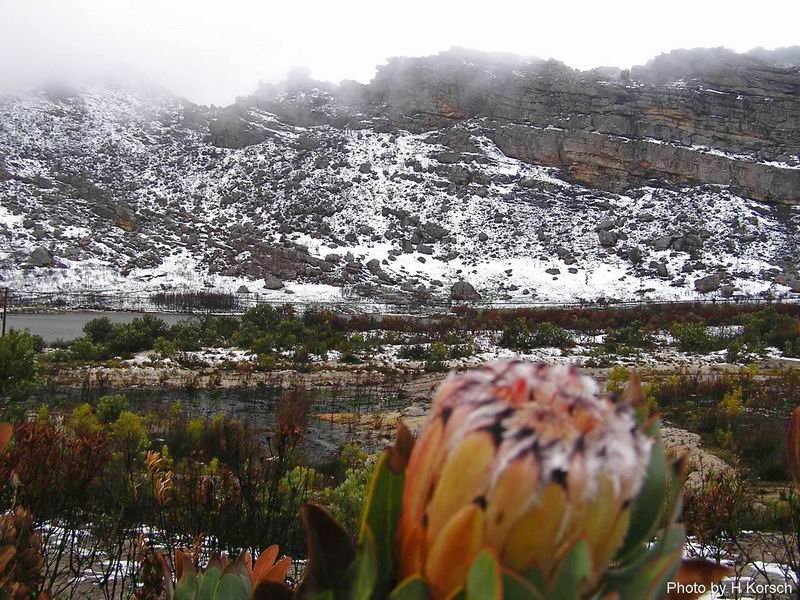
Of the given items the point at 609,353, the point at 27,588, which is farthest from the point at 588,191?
the point at 27,588

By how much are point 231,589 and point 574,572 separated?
0.62 m

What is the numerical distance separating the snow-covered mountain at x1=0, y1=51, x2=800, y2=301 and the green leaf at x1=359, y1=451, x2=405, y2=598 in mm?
31112

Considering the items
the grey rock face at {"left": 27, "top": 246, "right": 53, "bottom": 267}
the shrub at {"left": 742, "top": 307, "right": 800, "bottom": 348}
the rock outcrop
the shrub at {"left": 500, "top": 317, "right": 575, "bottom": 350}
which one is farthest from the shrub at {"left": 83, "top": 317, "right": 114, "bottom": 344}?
the rock outcrop

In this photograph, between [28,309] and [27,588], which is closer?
[27,588]

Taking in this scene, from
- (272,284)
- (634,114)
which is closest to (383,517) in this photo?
(272,284)

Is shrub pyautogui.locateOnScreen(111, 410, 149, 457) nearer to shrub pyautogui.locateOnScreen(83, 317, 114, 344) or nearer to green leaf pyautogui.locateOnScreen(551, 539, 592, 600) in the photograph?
green leaf pyautogui.locateOnScreen(551, 539, 592, 600)

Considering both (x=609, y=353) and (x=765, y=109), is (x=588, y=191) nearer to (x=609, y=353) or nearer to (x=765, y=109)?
(x=765, y=109)

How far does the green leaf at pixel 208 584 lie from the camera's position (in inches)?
34.1

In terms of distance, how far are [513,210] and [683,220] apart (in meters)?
13.0

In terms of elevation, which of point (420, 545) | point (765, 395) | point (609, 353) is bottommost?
point (609, 353)

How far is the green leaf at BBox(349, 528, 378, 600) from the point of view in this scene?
0.45 metres

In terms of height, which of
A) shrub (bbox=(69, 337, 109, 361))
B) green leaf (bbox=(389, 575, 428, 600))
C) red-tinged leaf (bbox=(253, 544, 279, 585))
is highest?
green leaf (bbox=(389, 575, 428, 600))

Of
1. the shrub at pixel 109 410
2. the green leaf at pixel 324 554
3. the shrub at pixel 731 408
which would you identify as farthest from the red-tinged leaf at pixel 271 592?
the shrub at pixel 731 408

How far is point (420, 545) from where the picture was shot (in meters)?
0.44
